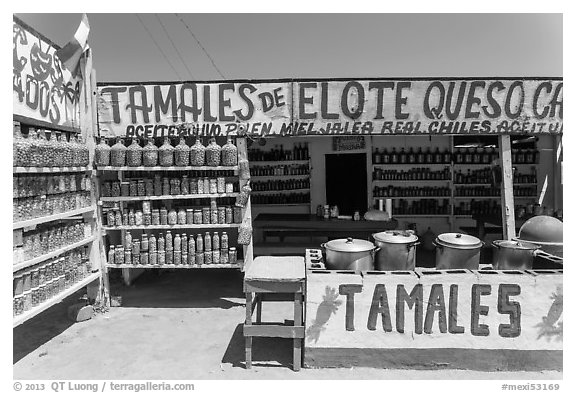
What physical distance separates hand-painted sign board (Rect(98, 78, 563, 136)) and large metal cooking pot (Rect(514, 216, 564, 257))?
6.92 feet

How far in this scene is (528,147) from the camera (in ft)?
37.0

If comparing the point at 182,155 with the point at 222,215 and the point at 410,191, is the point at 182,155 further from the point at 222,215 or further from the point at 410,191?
the point at 410,191

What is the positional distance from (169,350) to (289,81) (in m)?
4.38

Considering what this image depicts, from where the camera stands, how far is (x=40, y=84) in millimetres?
5203

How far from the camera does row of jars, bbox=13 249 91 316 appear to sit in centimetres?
471

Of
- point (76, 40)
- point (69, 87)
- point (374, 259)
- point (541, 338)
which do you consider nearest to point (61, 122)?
point (69, 87)

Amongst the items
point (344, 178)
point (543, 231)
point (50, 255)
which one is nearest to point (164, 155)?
point (50, 255)

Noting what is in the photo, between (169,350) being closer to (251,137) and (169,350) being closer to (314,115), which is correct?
(251,137)

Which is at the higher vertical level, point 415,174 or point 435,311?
point 415,174

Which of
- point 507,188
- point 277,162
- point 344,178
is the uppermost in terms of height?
point 277,162

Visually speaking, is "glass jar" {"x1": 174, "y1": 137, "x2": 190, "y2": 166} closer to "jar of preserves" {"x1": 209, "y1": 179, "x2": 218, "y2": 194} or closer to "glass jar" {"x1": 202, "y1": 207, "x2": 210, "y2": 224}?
"jar of preserves" {"x1": 209, "y1": 179, "x2": 218, "y2": 194}

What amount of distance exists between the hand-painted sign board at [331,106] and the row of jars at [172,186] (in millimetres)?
799

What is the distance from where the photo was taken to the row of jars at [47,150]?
15.3 ft

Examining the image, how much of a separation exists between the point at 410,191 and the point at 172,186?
22.8 ft
